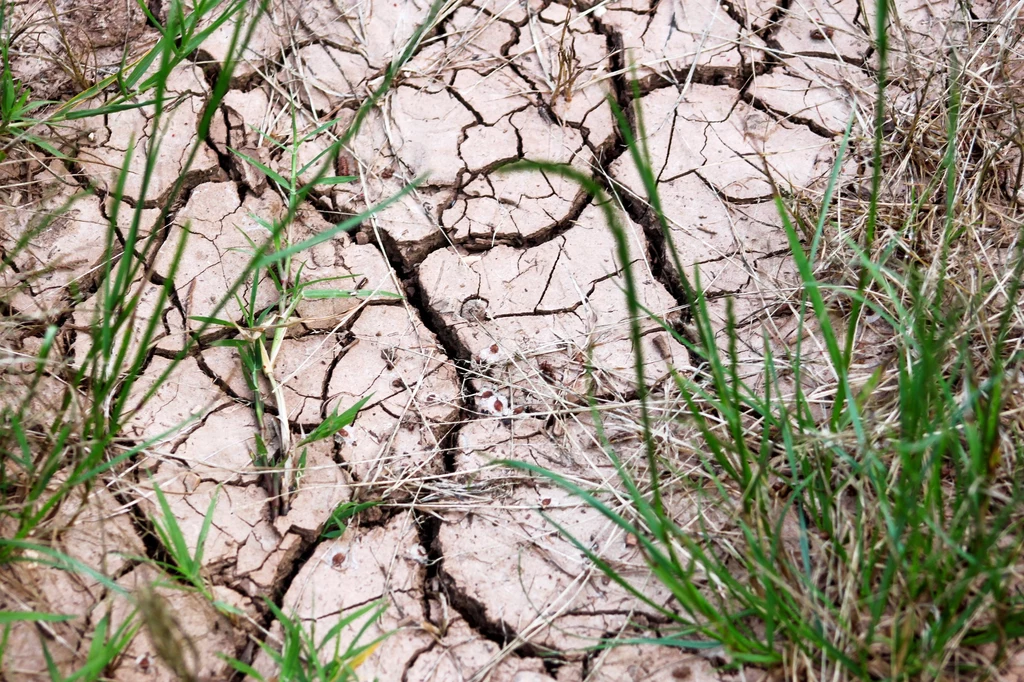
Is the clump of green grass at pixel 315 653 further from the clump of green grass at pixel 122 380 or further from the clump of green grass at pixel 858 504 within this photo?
the clump of green grass at pixel 858 504

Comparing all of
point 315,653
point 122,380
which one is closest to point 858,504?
point 315,653

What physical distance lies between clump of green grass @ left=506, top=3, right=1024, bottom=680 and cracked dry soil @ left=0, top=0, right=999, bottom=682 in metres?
0.15

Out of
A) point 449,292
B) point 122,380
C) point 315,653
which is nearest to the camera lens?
point 315,653

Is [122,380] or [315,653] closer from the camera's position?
[315,653]

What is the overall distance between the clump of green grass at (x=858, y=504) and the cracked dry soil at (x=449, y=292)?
5.7 inches

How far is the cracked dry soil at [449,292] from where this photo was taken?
1.68 m

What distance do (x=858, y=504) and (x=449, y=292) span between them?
1.17 meters

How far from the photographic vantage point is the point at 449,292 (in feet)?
7.14

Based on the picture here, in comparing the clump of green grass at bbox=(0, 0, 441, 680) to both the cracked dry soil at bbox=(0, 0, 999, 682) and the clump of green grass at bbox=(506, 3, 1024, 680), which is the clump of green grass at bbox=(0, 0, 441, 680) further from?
the clump of green grass at bbox=(506, 3, 1024, 680)

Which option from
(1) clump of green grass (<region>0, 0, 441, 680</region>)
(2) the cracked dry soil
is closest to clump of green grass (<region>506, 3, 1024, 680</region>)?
(2) the cracked dry soil

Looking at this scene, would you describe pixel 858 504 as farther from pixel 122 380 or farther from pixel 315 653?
pixel 122 380

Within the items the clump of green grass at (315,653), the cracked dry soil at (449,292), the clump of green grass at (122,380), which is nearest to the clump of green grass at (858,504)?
the cracked dry soil at (449,292)

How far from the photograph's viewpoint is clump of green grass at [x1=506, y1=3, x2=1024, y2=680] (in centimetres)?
136

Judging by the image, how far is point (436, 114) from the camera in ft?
8.13
